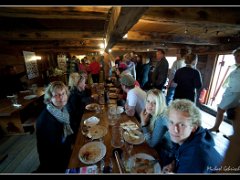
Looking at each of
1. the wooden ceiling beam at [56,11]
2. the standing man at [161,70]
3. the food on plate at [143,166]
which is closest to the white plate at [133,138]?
the food on plate at [143,166]

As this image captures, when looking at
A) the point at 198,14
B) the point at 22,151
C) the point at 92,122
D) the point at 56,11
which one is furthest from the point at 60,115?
the point at 198,14

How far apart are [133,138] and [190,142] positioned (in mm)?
446

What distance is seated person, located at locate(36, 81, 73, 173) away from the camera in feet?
3.63

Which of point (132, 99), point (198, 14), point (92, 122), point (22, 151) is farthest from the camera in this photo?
point (22, 151)

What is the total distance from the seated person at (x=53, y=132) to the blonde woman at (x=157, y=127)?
30.5 inches

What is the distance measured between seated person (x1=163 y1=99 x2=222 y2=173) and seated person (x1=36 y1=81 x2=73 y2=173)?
928 mm

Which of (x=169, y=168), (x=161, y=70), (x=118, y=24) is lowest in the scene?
(x=169, y=168)

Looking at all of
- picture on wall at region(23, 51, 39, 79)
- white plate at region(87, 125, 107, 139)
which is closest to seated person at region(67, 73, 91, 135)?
white plate at region(87, 125, 107, 139)

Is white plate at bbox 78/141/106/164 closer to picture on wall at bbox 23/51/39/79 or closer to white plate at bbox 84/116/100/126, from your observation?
white plate at bbox 84/116/100/126

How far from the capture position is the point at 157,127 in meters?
1.00

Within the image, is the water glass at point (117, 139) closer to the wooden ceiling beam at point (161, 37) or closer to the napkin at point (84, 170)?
the napkin at point (84, 170)

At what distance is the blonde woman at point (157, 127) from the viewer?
0.97m

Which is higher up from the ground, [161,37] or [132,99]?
[161,37]

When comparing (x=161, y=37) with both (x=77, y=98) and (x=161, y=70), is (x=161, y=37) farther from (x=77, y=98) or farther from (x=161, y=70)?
(x=77, y=98)
